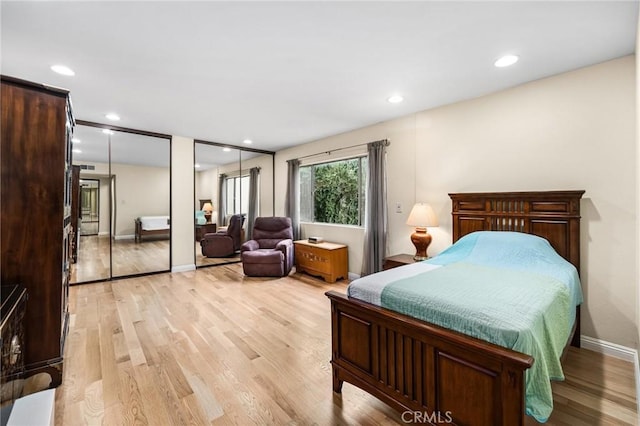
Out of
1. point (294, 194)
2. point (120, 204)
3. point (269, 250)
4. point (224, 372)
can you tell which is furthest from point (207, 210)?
point (224, 372)

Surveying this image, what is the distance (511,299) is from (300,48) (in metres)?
2.26

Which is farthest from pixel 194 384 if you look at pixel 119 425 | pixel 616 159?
pixel 616 159

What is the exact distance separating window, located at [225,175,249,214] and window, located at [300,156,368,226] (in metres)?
1.32

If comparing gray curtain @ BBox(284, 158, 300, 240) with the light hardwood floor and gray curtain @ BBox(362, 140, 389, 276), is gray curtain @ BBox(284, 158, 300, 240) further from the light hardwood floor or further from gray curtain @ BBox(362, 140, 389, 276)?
the light hardwood floor

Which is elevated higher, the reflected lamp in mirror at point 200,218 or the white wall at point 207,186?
the white wall at point 207,186

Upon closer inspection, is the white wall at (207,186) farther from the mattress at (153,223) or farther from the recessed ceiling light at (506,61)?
the recessed ceiling light at (506,61)

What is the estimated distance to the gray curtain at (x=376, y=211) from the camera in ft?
13.7

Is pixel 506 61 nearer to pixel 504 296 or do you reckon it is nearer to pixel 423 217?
pixel 423 217

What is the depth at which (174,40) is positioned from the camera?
6.99 ft

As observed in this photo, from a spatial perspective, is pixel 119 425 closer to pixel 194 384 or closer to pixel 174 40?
pixel 194 384

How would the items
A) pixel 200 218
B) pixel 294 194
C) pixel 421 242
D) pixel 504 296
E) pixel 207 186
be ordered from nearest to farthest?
pixel 504 296, pixel 421 242, pixel 200 218, pixel 207 186, pixel 294 194

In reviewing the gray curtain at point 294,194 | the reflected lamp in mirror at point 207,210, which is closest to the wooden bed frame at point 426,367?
the gray curtain at point 294,194

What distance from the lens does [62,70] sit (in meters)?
2.64

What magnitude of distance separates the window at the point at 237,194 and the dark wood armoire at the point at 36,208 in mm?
3991
